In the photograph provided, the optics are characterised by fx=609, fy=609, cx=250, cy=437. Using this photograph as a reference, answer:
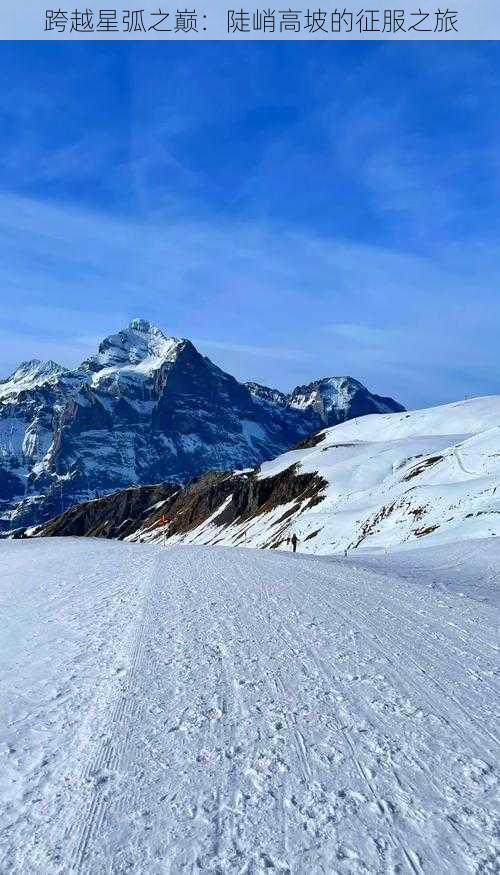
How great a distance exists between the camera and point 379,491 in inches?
2062

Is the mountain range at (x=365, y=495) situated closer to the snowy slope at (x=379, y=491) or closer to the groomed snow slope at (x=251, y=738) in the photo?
the snowy slope at (x=379, y=491)

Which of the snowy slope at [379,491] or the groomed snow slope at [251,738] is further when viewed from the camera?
the snowy slope at [379,491]

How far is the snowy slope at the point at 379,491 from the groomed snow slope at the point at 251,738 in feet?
46.2

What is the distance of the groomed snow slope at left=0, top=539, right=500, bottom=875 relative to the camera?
4.37 m

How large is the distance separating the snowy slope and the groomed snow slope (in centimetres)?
1408

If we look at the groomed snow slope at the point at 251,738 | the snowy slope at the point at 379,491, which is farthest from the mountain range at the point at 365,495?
the groomed snow slope at the point at 251,738

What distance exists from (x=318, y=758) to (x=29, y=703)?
136 inches

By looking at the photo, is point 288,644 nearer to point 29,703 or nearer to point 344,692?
point 344,692

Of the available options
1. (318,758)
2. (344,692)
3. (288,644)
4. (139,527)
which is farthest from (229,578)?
(139,527)

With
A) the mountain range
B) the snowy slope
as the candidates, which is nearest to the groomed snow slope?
the mountain range

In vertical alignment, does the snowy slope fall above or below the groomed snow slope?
above

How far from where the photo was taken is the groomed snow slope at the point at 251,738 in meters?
4.37

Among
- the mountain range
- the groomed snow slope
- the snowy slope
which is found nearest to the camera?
the groomed snow slope

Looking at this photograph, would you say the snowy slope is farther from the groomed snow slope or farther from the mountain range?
the groomed snow slope
